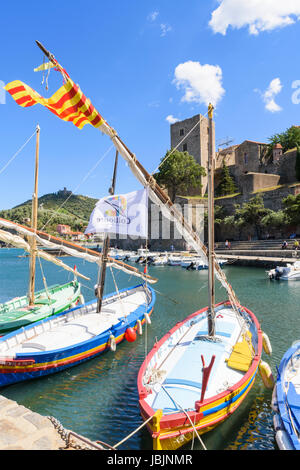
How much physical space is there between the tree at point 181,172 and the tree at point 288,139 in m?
17.7

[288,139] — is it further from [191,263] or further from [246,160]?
[191,263]

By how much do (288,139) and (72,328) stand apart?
68687 millimetres

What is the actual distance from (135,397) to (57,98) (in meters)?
9.26

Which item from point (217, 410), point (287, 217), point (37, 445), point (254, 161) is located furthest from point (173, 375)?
point (254, 161)

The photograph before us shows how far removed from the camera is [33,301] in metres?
15.6

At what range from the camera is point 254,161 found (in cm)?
6475

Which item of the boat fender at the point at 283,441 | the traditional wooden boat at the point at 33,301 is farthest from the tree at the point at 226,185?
the boat fender at the point at 283,441

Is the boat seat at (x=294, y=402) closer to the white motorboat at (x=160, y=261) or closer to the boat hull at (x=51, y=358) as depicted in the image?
the boat hull at (x=51, y=358)

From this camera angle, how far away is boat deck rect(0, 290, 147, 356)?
10148 millimetres

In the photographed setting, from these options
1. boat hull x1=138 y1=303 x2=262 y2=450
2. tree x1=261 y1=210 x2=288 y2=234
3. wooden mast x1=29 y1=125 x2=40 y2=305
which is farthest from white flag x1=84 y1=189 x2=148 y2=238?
tree x1=261 y1=210 x2=288 y2=234

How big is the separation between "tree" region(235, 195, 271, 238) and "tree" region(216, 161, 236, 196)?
452 inches

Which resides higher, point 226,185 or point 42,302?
point 226,185

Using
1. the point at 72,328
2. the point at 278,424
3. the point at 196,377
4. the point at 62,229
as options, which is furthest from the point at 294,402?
the point at 62,229

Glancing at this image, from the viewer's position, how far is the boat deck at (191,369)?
6457 millimetres
